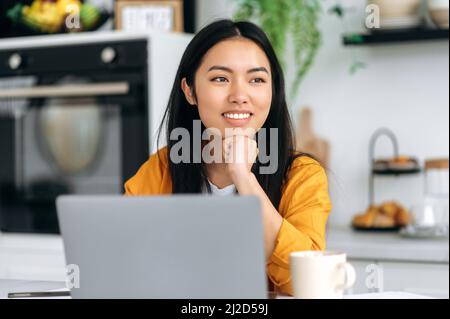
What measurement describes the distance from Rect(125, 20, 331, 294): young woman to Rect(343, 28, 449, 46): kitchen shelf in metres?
1.31

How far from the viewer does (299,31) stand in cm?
335

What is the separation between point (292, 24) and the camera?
11.0 ft

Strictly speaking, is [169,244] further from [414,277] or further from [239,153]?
[414,277]

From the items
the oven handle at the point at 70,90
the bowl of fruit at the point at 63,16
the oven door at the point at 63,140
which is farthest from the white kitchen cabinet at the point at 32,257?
the bowl of fruit at the point at 63,16

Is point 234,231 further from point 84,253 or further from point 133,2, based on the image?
point 133,2

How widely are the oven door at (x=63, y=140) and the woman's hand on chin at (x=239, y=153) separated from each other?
57.9 inches

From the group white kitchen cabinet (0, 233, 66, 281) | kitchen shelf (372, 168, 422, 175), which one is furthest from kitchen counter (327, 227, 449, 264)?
white kitchen cabinet (0, 233, 66, 281)

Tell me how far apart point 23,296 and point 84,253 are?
464 mm

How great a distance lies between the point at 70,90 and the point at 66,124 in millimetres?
146

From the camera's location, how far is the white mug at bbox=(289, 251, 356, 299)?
127cm

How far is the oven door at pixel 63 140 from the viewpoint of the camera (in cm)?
312

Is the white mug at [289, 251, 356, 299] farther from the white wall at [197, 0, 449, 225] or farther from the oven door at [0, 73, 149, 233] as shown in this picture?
the white wall at [197, 0, 449, 225]

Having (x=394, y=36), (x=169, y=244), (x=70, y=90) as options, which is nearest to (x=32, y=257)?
(x=70, y=90)
